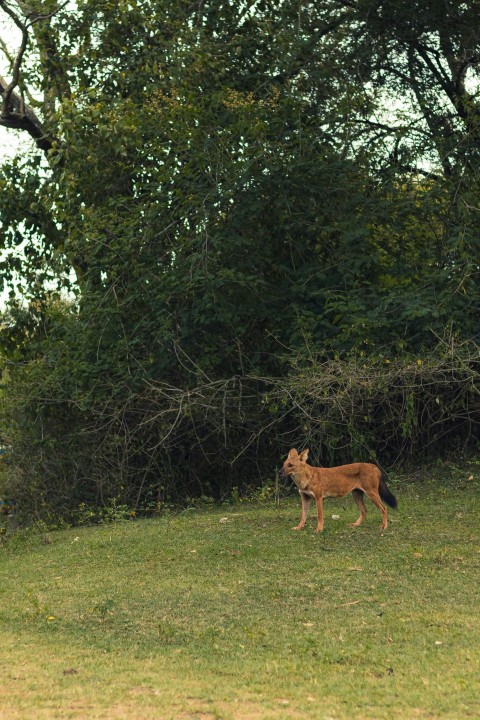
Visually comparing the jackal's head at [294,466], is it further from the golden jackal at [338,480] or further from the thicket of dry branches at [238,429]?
the thicket of dry branches at [238,429]

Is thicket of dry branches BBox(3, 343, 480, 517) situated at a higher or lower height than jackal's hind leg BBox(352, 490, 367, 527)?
higher

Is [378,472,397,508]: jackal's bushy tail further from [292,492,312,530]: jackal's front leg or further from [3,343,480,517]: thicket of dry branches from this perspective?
[3,343,480,517]: thicket of dry branches

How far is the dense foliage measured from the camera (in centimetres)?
1662

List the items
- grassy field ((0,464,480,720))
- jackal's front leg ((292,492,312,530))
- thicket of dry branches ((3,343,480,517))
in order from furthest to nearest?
thicket of dry branches ((3,343,480,517)) → jackal's front leg ((292,492,312,530)) → grassy field ((0,464,480,720))

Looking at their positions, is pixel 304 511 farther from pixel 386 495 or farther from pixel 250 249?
pixel 250 249

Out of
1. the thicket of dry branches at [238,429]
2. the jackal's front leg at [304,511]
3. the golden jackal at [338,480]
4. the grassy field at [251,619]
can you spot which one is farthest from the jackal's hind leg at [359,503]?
the thicket of dry branches at [238,429]

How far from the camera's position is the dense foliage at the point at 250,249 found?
16.6 m

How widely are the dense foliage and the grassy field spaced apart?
234 centimetres

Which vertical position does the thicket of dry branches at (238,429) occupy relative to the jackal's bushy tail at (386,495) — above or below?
above

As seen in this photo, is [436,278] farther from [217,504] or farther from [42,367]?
[42,367]

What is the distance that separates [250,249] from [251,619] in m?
9.08

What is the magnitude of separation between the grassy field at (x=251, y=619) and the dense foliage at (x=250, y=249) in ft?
7.68

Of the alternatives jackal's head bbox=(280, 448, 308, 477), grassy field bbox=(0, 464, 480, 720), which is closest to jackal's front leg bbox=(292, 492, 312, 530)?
grassy field bbox=(0, 464, 480, 720)

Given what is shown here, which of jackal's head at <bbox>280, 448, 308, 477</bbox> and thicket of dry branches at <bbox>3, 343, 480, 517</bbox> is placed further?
thicket of dry branches at <bbox>3, 343, 480, 517</bbox>
